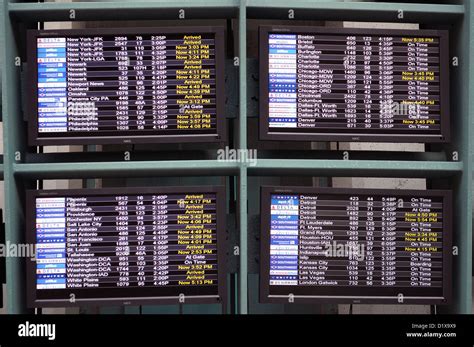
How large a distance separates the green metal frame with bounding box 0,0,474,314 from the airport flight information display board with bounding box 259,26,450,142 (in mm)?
94

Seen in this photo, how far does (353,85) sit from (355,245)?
2.27 ft

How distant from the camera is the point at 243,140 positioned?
2.45 meters

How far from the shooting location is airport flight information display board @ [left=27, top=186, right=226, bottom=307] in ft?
8.04

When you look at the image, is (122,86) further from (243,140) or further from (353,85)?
(353,85)

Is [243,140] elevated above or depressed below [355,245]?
above

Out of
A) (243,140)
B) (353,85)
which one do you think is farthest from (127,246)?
(353,85)

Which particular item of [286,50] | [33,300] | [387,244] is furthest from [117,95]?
[387,244]

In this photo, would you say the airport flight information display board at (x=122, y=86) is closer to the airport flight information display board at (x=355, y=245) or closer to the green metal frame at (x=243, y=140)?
the green metal frame at (x=243, y=140)

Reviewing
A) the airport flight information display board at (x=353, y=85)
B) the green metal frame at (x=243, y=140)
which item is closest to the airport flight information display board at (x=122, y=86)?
the green metal frame at (x=243, y=140)

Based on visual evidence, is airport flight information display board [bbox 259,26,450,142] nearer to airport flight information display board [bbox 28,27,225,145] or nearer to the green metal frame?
the green metal frame

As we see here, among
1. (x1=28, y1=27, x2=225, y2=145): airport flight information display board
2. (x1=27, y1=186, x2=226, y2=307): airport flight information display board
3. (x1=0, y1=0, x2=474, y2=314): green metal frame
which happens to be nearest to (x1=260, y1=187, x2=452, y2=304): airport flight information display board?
(x1=0, y1=0, x2=474, y2=314): green metal frame

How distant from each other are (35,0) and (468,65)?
78.1 inches

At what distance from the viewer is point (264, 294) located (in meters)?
2.46

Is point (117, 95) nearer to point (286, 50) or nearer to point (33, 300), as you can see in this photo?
point (286, 50)
